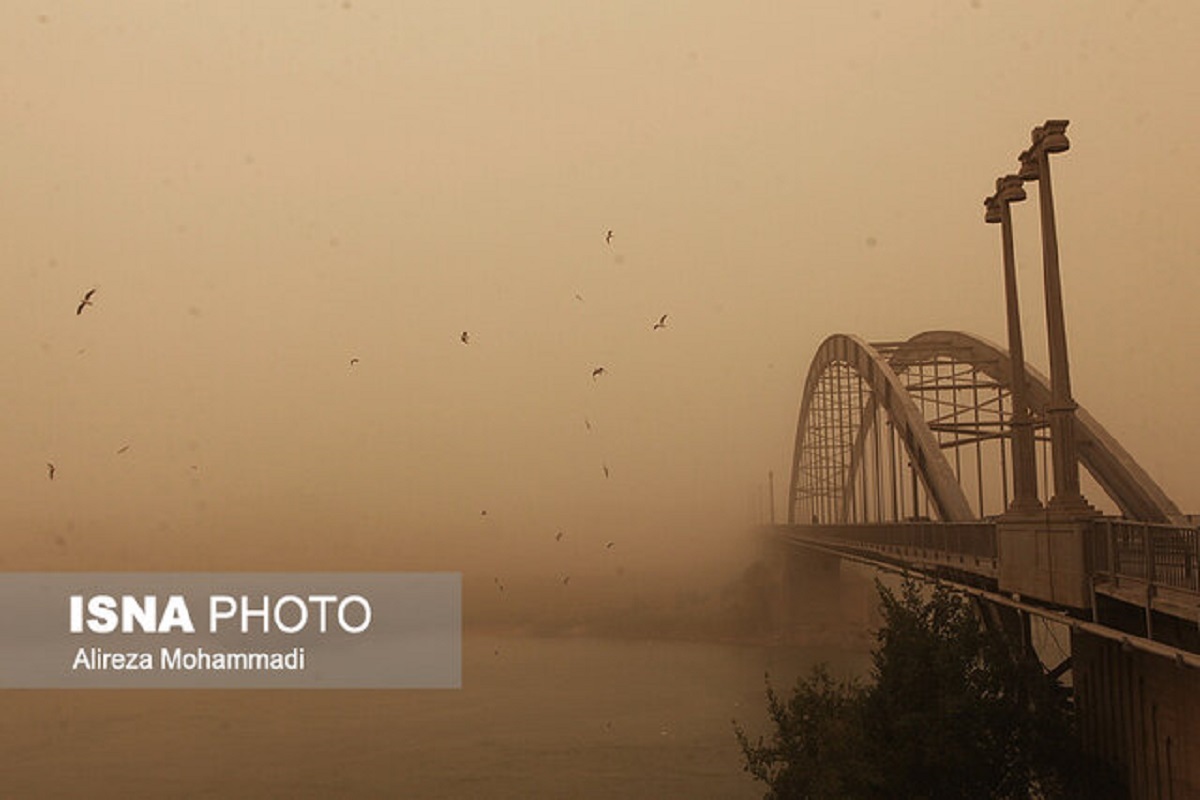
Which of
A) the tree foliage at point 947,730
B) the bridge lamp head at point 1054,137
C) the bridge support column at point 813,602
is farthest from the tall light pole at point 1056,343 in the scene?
the bridge support column at point 813,602

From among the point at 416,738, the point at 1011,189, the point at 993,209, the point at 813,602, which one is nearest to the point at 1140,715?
the point at 1011,189

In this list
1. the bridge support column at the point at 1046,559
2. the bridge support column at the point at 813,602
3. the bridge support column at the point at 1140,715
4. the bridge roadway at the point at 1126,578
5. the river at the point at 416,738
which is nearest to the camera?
the bridge roadway at the point at 1126,578

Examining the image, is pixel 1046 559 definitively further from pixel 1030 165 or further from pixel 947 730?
pixel 1030 165

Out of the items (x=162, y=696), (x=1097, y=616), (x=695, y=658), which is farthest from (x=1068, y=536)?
(x=695, y=658)

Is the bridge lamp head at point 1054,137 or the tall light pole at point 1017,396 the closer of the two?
the bridge lamp head at point 1054,137

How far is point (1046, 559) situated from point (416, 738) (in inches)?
1174

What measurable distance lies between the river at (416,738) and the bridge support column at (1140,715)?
16206mm

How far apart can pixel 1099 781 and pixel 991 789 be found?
2.30 m

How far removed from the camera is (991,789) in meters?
17.0

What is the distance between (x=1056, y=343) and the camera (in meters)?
15.3

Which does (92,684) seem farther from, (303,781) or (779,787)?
(779,787)

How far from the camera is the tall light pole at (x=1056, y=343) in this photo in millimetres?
15133

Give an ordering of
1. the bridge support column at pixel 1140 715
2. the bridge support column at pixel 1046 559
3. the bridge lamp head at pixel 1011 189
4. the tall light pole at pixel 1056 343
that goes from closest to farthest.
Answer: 1. the bridge support column at pixel 1140 715
2. the bridge support column at pixel 1046 559
3. the tall light pole at pixel 1056 343
4. the bridge lamp head at pixel 1011 189

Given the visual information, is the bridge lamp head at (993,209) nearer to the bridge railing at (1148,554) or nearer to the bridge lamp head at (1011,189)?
the bridge lamp head at (1011,189)
